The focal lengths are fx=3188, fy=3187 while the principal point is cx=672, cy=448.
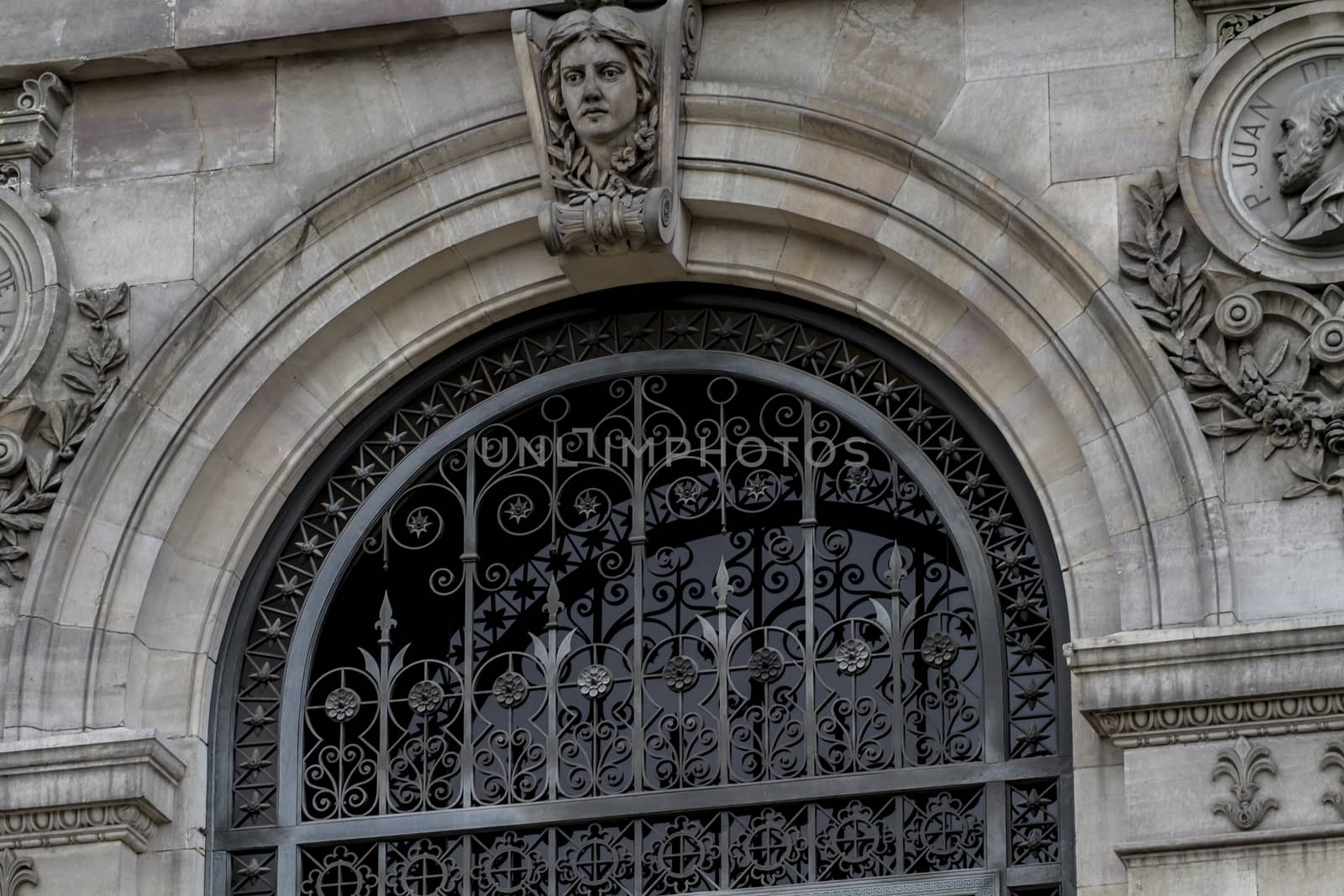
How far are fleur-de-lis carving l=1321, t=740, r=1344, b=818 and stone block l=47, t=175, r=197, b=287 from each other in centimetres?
645

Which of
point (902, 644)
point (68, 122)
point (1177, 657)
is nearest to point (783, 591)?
point (902, 644)

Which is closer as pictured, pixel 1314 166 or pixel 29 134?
pixel 1314 166

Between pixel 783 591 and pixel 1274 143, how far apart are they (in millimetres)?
3313

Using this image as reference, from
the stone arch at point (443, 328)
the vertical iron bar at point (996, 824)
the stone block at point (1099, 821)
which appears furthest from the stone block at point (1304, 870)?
the stone arch at point (443, 328)

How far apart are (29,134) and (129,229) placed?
0.79 metres

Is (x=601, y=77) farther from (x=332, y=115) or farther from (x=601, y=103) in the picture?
(x=332, y=115)

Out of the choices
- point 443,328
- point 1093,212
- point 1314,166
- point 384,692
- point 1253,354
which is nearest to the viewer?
point 1253,354

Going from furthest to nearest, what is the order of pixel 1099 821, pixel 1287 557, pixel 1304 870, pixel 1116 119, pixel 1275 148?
pixel 1116 119 → pixel 1275 148 → pixel 1099 821 → pixel 1287 557 → pixel 1304 870

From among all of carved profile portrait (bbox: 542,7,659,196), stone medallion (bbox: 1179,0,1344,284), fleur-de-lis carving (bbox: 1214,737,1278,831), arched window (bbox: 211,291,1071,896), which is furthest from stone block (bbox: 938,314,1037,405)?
fleur-de-lis carving (bbox: 1214,737,1278,831)

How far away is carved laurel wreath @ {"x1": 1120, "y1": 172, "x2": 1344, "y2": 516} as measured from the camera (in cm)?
1512

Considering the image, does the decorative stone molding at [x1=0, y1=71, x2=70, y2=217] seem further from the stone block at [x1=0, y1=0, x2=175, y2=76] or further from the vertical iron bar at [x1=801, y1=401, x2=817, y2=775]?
the vertical iron bar at [x1=801, y1=401, x2=817, y2=775]

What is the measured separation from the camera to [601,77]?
16.4 metres

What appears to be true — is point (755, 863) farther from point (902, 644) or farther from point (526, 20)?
point (526, 20)

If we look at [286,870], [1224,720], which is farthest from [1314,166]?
[286,870]
